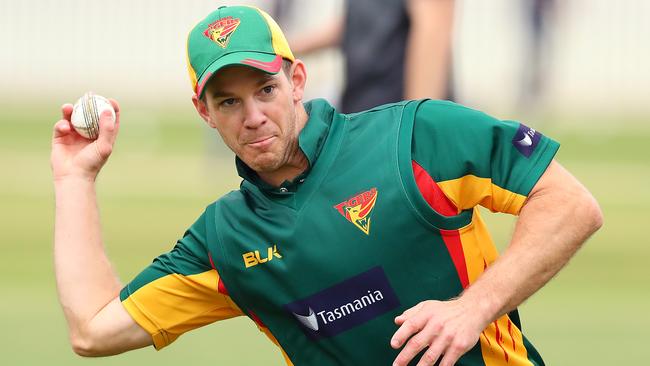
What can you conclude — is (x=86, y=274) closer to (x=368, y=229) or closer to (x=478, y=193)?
(x=368, y=229)

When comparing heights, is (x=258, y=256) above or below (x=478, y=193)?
below

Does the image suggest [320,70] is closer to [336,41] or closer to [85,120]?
[336,41]

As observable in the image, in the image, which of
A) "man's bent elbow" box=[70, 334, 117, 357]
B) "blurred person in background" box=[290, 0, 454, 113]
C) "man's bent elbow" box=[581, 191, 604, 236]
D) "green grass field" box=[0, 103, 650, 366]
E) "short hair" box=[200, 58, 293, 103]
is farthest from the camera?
"green grass field" box=[0, 103, 650, 366]

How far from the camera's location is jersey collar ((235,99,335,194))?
4312mm

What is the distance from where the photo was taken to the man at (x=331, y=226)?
4.11 m

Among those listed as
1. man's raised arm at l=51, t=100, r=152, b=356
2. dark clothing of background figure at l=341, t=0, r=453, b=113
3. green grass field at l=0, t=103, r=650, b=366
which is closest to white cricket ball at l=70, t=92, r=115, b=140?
man's raised arm at l=51, t=100, r=152, b=356

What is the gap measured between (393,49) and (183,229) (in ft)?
20.8

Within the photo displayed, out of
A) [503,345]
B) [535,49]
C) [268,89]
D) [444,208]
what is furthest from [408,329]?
[535,49]

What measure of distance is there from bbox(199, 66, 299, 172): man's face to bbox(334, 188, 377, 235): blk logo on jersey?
27 centimetres

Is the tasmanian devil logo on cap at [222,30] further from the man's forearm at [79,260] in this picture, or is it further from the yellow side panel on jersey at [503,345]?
the yellow side panel on jersey at [503,345]

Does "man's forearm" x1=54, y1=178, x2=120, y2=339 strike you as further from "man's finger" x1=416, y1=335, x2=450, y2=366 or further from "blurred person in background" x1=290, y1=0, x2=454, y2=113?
"blurred person in background" x1=290, y1=0, x2=454, y2=113

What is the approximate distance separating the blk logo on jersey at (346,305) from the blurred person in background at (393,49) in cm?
412

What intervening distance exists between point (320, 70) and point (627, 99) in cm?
1388

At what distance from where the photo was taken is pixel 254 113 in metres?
4.23
